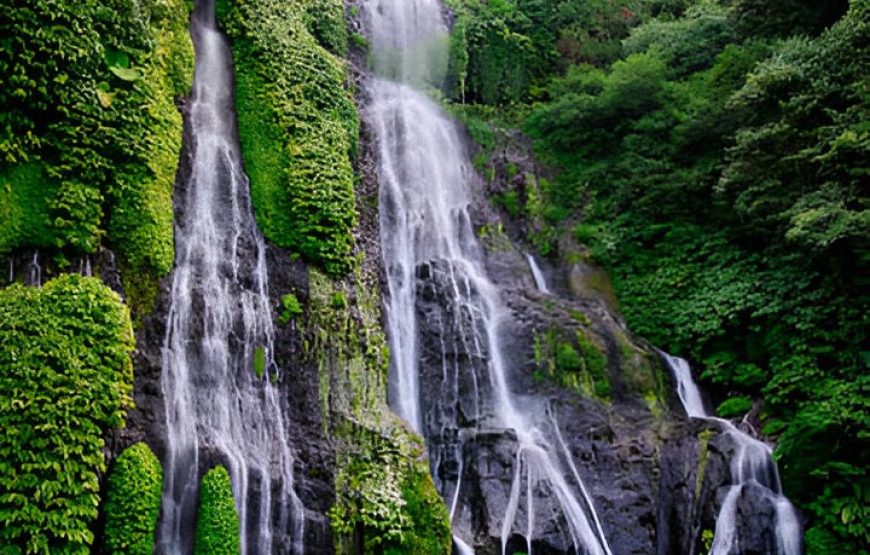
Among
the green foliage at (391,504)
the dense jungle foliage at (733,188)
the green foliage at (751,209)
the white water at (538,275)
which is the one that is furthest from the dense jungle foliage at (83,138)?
the green foliage at (751,209)

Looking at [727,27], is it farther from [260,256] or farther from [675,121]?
[260,256]

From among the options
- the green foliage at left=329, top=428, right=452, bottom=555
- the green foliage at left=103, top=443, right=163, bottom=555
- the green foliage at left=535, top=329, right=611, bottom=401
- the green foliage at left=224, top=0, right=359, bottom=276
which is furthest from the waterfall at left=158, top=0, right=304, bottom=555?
the green foliage at left=535, top=329, right=611, bottom=401

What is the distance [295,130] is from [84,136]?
319 centimetres

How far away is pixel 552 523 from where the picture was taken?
8.86 metres

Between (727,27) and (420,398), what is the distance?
12.3 meters

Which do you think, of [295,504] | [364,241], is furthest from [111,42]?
[295,504]

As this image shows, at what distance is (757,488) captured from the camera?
9.28 m

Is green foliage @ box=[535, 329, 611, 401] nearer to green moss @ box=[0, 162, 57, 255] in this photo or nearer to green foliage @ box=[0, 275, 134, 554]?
green foliage @ box=[0, 275, 134, 554]

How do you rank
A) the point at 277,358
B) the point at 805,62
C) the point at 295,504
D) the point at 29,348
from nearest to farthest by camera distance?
the point at 29,348 < the point at 295,504 < the point at 277,358 < the point at 805,62

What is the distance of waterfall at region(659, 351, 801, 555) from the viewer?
894 centimetres

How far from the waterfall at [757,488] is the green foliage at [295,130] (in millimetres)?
6206

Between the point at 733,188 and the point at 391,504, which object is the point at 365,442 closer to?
the point at 391,504

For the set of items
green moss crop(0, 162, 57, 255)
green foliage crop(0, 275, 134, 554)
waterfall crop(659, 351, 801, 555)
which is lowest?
waterfall crop(659, 351, 801, 555)

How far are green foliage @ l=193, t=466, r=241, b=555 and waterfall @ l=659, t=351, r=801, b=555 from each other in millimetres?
6157
